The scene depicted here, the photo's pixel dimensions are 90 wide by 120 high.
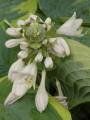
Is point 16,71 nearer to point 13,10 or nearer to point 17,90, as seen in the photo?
point 17,90

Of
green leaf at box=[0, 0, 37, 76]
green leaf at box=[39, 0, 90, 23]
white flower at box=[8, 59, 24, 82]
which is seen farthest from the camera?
green leaf at box=[39, 0, 90, 23]

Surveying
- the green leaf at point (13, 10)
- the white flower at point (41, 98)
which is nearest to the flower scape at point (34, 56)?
the white flower at point (41, 98)

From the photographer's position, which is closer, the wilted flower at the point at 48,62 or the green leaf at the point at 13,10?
the wilted flower at the point at 48,62

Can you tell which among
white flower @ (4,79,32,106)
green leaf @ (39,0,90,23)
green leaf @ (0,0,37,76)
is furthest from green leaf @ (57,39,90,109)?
green leaf @ (39,0,90,23)

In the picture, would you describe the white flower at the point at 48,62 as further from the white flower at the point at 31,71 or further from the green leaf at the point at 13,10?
the green leaf at the point at 13,10

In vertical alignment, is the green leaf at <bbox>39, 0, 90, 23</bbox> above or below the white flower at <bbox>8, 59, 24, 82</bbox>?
above

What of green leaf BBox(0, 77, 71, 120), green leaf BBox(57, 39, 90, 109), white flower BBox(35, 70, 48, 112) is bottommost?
green leaf BBox(0, 77, 71, 120)

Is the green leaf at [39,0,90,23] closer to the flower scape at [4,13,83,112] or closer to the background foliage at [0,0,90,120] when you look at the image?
the background foliage at [0,0,90,120]
